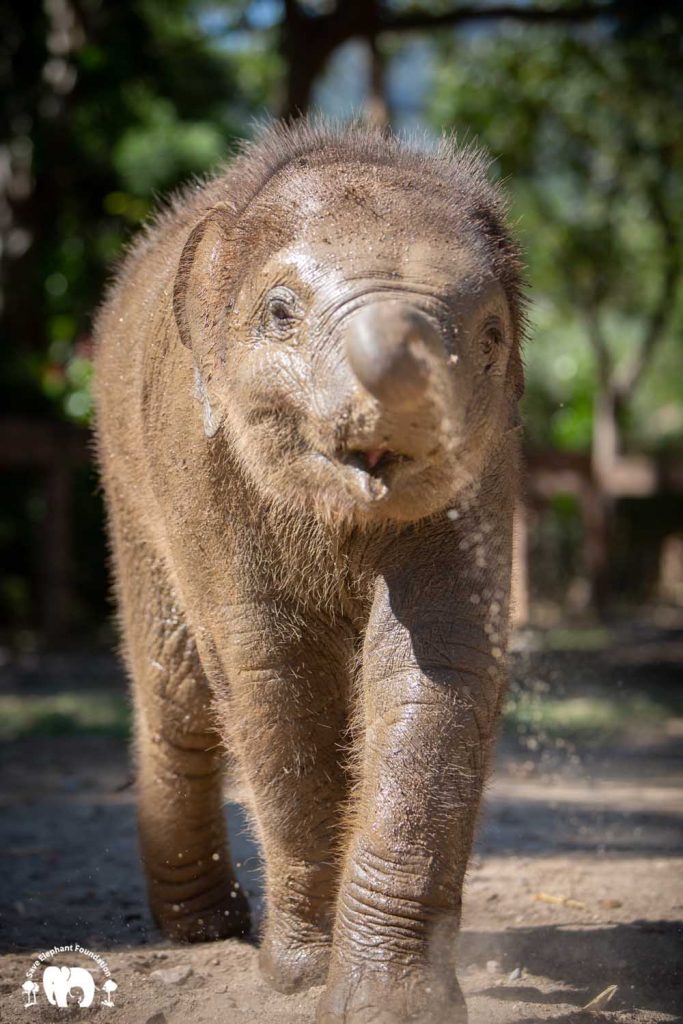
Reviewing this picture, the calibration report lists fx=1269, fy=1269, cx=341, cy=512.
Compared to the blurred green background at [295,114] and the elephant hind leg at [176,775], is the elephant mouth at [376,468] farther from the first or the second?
the blurred green background at [295,114]

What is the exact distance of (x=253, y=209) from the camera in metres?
3.27

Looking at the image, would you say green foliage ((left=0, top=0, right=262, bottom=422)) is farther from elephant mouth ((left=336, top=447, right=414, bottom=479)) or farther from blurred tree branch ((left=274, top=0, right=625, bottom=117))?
elephant mouth ((left=336, top=447, right=414, bottom=479))

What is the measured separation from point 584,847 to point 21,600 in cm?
888

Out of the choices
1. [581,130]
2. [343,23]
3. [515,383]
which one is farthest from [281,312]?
[581,130]

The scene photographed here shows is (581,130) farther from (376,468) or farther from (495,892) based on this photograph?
(376,468)

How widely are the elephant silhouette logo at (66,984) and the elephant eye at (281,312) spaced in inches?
74.5

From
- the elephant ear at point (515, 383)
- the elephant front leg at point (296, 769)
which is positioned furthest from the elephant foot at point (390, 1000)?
the elephant ear at point (515, 383)

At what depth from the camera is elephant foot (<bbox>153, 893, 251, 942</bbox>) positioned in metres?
4.28

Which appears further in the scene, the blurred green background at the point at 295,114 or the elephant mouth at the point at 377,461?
the blurred green background at the point at 295,114

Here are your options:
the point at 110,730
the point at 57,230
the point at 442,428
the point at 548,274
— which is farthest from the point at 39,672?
the point at 548,274

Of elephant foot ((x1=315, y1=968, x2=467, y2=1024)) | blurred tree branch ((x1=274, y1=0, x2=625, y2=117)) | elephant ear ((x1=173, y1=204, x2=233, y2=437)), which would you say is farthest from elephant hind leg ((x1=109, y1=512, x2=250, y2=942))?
blurred tree branch ((x1=274, y1=0, x2=625, y2=117))

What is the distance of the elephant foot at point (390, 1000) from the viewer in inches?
110

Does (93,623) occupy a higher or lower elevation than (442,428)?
lower

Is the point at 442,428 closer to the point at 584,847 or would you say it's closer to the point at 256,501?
the point at 256,501
